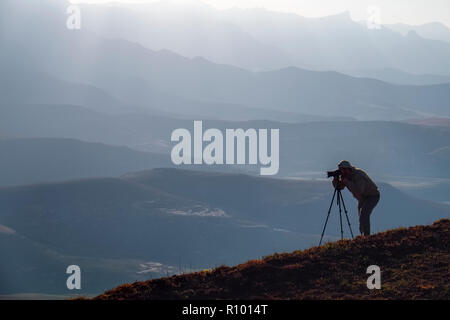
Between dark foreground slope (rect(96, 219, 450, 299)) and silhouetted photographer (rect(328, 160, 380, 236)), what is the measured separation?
35.7 inches

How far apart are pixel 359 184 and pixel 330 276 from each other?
3605mm

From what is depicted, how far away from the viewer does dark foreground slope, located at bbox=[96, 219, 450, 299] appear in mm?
13883

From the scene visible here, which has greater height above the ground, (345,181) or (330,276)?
(345,181)

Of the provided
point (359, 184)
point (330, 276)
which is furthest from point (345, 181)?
point (330, 276)

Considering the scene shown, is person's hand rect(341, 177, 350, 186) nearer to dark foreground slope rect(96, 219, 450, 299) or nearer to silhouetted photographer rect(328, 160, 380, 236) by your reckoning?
silhouetted photographer rect(328, 160, 380, 236)

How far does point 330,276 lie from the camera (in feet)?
48.9

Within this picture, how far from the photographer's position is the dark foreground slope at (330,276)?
1388 cm

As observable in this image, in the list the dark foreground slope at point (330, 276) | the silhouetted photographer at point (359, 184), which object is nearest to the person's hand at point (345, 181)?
the silhouetted photographer at point (359, 184)

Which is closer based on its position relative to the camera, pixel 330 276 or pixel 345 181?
pixel 330 276

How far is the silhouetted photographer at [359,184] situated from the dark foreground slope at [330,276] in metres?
0.91

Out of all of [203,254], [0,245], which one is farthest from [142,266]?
[0,245]

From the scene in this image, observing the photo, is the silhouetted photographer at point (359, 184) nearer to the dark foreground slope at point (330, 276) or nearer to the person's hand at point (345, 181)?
the person's hand at point (345, 181)

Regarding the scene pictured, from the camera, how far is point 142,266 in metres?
171

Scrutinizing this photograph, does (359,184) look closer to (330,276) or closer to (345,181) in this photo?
(345,181)
